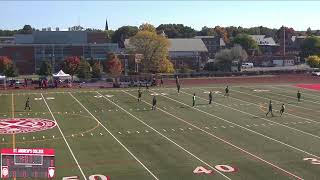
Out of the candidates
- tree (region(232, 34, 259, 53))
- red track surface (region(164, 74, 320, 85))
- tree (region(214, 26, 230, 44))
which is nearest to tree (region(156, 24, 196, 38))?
tree (region(214, 26, 230, 44))

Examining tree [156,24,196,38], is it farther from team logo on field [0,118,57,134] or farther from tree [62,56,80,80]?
team logo on field [0,118,57,134]

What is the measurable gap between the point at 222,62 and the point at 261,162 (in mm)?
86870

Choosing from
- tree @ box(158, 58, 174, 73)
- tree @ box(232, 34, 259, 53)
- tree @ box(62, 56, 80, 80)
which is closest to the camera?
tree @ box(62, 56, 80, 80)

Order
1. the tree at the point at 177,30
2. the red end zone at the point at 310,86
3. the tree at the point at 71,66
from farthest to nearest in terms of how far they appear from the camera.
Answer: the tree at the point at 177,30 → the tree at the point at 71,66 → the red end zone at the point at 310,86

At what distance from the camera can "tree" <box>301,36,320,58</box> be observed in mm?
143375

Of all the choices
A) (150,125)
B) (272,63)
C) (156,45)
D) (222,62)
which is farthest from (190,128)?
(272,63)

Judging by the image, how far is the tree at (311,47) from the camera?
143 metres

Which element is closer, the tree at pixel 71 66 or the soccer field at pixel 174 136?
the soccer field at pixel 174 136

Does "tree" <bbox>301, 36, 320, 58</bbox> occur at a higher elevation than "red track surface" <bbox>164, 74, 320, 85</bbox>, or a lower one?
higher

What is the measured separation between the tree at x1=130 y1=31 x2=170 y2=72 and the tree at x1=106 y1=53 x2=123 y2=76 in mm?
4890

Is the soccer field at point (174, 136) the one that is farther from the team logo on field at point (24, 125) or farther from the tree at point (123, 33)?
the tree at point (123, 33)

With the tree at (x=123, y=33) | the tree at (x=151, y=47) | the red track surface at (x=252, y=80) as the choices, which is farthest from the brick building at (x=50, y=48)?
the red track surface at (x=252, y=80)

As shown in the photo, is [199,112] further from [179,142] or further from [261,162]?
[261,162]

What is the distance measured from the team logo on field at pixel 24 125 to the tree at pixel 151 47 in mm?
Answer: 59049
